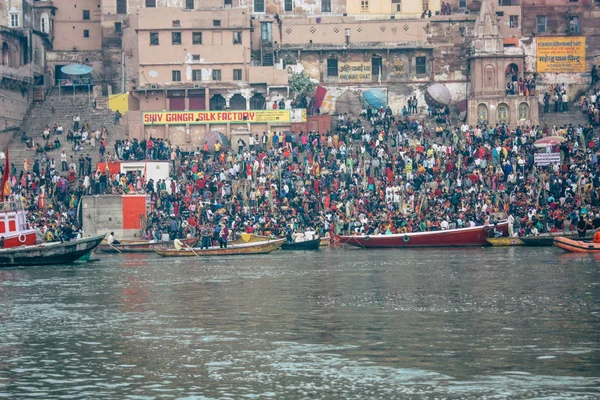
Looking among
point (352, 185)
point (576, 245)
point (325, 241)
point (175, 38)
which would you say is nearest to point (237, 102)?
point (175, 38)

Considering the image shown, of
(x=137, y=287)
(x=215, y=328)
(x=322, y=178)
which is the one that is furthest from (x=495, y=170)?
(x=215, y=328)

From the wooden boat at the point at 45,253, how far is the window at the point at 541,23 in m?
37.0

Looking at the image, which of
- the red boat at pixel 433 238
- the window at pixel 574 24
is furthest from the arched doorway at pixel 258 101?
the window at pixel 574 24

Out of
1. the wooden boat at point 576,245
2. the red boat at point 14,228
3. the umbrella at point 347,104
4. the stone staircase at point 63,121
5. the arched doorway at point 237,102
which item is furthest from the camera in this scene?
the arched doorway at point 237,102

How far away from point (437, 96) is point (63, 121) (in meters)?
21.9

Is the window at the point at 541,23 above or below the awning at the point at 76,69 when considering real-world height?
above

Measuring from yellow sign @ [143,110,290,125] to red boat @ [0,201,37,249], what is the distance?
21.2 meters

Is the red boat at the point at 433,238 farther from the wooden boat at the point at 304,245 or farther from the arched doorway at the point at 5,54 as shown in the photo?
the arched doorway at the point at 5,54

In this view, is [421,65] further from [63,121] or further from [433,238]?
[63,121]

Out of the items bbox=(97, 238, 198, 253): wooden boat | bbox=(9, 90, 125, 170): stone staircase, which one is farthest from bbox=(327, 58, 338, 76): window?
bbox=(97, 238, 198, 253): wooden boat

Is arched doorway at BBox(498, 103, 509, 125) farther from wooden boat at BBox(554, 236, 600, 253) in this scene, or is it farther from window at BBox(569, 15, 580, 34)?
wooden boat at BBox(554, 236, 600, 253)

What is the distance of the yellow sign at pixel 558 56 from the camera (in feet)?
249

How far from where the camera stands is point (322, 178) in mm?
61781

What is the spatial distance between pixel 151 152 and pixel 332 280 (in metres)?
26.5
